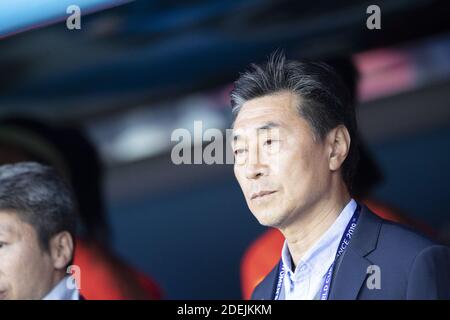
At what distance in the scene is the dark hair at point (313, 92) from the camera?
2732 millimetres

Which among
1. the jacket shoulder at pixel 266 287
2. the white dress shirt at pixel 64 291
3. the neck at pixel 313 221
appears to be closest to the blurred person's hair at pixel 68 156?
the white dress shirt at pixel 64 291

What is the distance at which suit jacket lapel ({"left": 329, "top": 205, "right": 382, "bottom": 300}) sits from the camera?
2.56 m

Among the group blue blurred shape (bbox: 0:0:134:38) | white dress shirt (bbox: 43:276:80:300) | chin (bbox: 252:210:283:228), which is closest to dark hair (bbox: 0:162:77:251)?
white dress shirt (bbox: 43:276:80:300)

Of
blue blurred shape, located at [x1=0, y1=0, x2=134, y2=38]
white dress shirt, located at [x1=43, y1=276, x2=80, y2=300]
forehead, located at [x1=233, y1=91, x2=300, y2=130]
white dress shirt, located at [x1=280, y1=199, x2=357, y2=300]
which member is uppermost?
blue blurred shape, located at [x1=0, y1=0, x2=134, y2=38]

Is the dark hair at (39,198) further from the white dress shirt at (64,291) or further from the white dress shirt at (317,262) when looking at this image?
the white dress shirt at (317,262)

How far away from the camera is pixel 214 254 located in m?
3.32

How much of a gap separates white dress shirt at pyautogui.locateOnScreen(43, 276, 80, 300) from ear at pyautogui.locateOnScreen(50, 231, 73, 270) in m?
0.06

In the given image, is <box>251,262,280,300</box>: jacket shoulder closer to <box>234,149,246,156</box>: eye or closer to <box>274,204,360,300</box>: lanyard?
<box>274,204,360,300</box>: lanyard

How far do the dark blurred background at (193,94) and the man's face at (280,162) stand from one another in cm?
42
